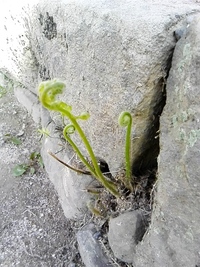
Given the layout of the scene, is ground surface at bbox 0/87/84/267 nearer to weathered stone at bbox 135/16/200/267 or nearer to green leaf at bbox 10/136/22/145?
green leaf at bbox 10/136/22/145

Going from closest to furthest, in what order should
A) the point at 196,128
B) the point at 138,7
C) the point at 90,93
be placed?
1. the point at 196,128
2. the point at 138,7
3. the point at 90,93

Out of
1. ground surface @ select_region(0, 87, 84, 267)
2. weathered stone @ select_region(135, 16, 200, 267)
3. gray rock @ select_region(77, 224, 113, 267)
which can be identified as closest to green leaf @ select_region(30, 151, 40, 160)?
ground surface @ select_region(0, 87, 84, 267)

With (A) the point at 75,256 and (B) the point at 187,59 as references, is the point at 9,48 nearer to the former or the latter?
(A) the point at 75,256

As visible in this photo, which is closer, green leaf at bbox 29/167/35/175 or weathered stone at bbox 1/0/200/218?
weathered stone at bbox 1/0/200/218


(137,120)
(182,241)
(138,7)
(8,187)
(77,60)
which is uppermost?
(138,7)

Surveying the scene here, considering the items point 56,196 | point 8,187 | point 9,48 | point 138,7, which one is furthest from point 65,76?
point 9,48
